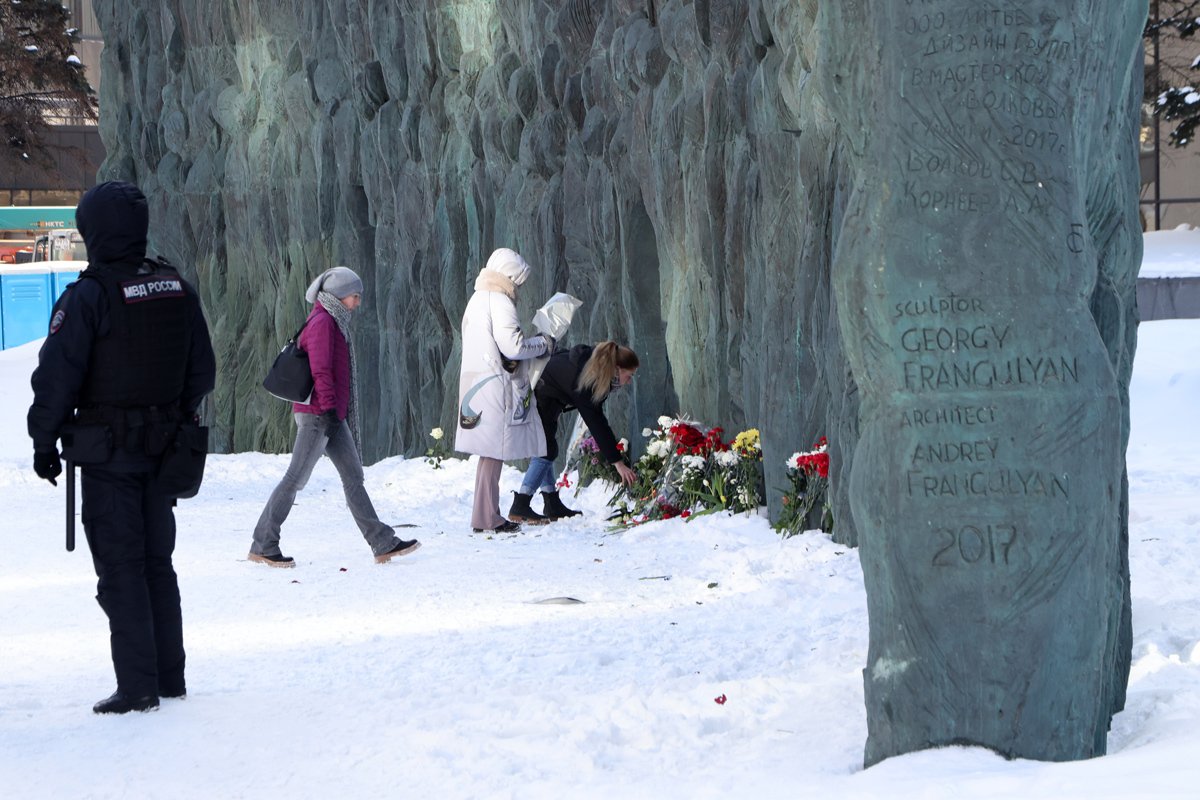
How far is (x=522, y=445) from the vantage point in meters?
10.1

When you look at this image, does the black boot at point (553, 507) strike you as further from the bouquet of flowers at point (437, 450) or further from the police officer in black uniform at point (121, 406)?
the police officer in black uniform at point (121, 406)

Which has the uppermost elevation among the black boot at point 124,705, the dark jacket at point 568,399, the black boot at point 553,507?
the dark jacket at point 568,399

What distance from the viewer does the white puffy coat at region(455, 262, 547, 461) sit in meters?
10.1

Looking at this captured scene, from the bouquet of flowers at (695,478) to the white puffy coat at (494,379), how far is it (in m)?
0.96

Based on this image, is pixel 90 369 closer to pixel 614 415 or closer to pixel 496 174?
pixel 614 415

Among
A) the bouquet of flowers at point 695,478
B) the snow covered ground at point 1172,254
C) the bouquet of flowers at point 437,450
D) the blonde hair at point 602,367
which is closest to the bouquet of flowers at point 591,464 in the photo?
the bouquet of flowers at point 695,478

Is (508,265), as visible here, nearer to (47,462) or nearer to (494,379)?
(494,379)

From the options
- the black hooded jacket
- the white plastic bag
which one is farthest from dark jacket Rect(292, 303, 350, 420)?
the black hooded jacket

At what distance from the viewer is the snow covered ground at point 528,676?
4.53 metres

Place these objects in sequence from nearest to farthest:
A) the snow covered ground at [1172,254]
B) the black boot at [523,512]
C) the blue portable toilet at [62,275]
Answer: the black boot at [523,512] < the snow covered ground at [1172,254] < the blue portable toilet at [62,275]

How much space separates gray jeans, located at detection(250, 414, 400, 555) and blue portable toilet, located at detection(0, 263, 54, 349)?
22.2 meters

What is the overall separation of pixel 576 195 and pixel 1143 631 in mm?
7796

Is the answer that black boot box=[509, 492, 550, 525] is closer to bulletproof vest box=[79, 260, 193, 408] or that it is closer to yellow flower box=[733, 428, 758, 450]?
yellow flower box=[733, 428, 758, 450]

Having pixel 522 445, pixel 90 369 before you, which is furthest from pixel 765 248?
pixel 90 369
